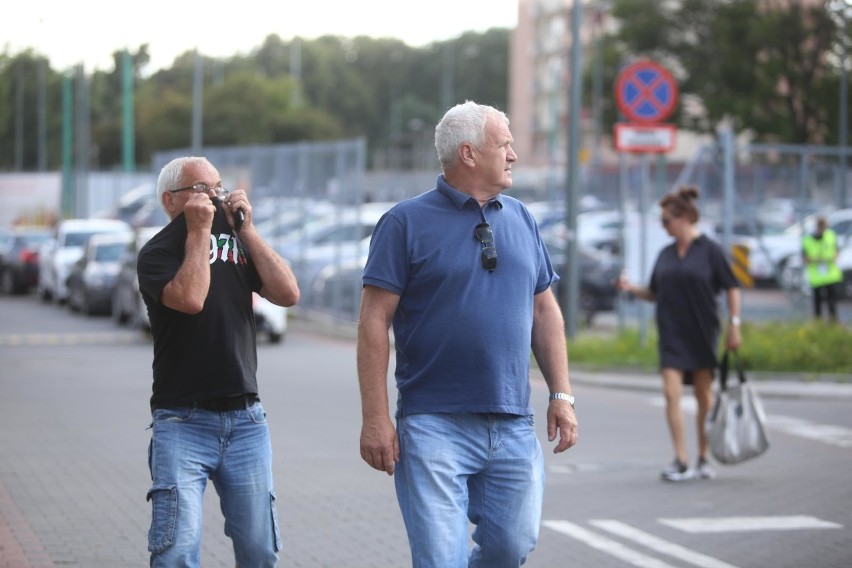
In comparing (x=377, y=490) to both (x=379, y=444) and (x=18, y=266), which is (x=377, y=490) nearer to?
(x=379, y=444)

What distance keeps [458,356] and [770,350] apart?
41.9ft

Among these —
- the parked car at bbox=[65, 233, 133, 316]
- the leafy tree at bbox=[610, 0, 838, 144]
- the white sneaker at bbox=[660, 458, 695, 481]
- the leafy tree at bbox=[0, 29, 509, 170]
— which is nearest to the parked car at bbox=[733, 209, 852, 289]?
the white sneaker at bbox=[660, 458, 695, 481]

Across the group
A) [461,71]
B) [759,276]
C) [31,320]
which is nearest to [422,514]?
[759,276]

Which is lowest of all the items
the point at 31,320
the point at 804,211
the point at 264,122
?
the point at 31,320

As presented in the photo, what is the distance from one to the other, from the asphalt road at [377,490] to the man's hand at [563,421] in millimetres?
2472

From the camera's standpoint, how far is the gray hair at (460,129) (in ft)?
15.7

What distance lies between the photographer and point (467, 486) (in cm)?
484

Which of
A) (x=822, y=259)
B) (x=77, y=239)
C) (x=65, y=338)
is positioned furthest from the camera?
(x=77, y=239)

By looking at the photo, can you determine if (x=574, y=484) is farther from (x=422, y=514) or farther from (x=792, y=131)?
(x=792, y=131)

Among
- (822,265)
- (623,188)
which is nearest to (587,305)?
(822,265)

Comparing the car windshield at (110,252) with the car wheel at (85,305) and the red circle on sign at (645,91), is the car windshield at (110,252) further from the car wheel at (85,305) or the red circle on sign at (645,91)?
the red circle on sign at (645,91)

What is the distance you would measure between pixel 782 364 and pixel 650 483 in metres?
7.32

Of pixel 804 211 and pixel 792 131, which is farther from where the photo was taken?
pixel 792 131

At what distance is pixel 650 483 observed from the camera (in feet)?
32.2
